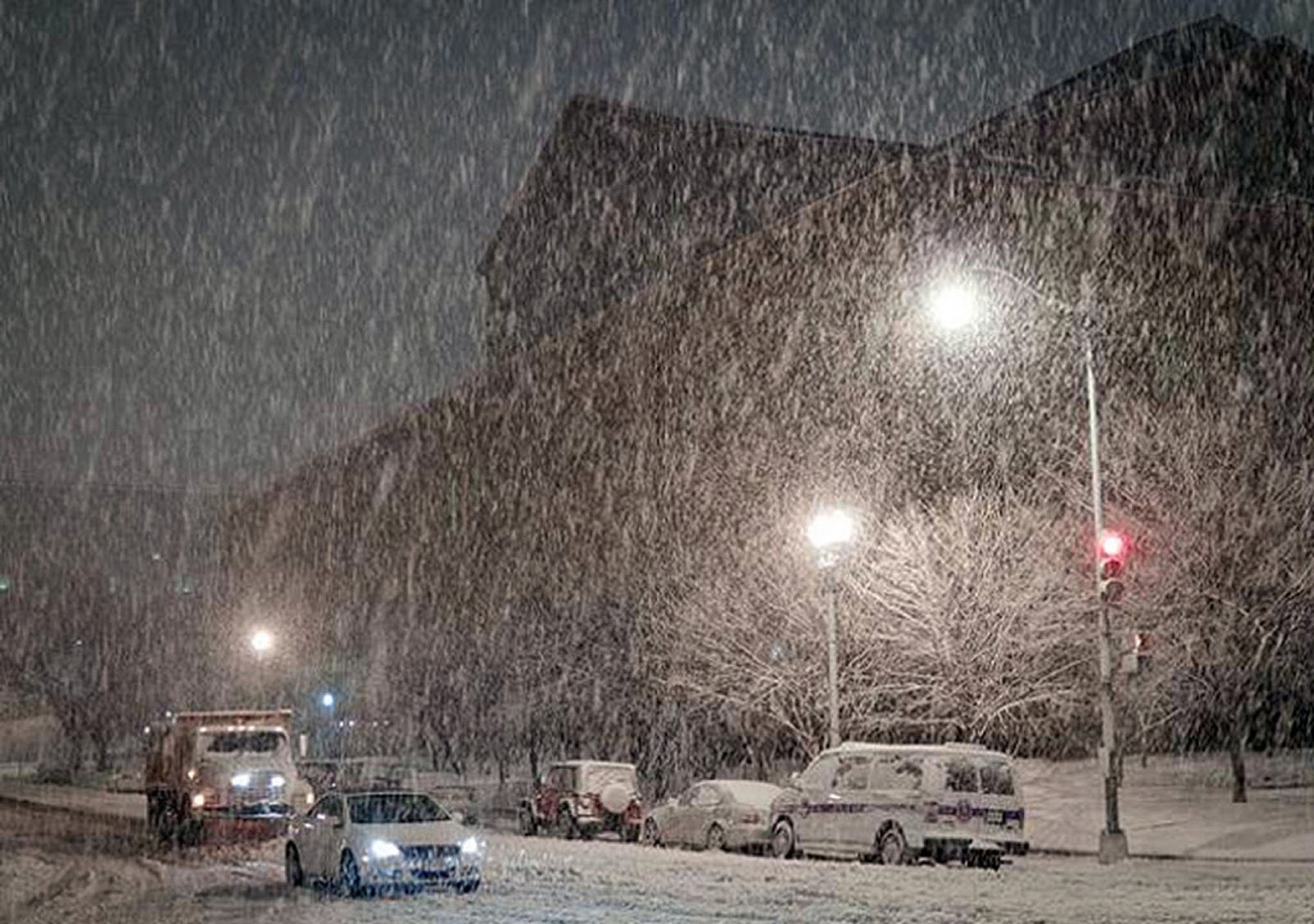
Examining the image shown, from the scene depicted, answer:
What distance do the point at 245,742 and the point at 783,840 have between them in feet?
38.8

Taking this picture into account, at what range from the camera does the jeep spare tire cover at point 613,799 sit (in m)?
34.6

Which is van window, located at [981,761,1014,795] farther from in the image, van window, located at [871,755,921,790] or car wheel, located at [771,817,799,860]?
car wheel, located at [771,817,799,860]

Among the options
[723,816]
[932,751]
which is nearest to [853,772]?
[932,751]

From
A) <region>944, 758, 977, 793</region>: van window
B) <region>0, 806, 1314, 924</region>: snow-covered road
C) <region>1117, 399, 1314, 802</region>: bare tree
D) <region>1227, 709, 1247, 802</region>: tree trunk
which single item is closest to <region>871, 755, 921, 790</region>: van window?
<region>944, 758, 977, 793</region>: van window

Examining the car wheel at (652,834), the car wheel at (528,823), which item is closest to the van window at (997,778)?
the car wheel at (652,834)

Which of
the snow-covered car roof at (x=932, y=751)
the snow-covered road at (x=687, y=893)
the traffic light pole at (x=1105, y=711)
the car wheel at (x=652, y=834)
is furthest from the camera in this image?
the car wheel at (x=652, y=834)

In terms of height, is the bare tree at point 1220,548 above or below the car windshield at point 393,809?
above

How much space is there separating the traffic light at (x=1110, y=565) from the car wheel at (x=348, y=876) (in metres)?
11.8

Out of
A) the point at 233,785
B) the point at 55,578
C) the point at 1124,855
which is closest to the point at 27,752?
the point at 55,578

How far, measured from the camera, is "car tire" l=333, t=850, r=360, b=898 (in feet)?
67.6

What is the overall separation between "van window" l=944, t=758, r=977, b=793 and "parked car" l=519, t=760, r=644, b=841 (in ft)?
35.0

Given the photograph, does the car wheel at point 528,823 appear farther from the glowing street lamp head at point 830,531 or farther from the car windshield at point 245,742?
the glowing street lamp head at point 830,531

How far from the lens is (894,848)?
25266 millimetres

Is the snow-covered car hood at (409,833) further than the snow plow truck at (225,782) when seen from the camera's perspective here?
No
